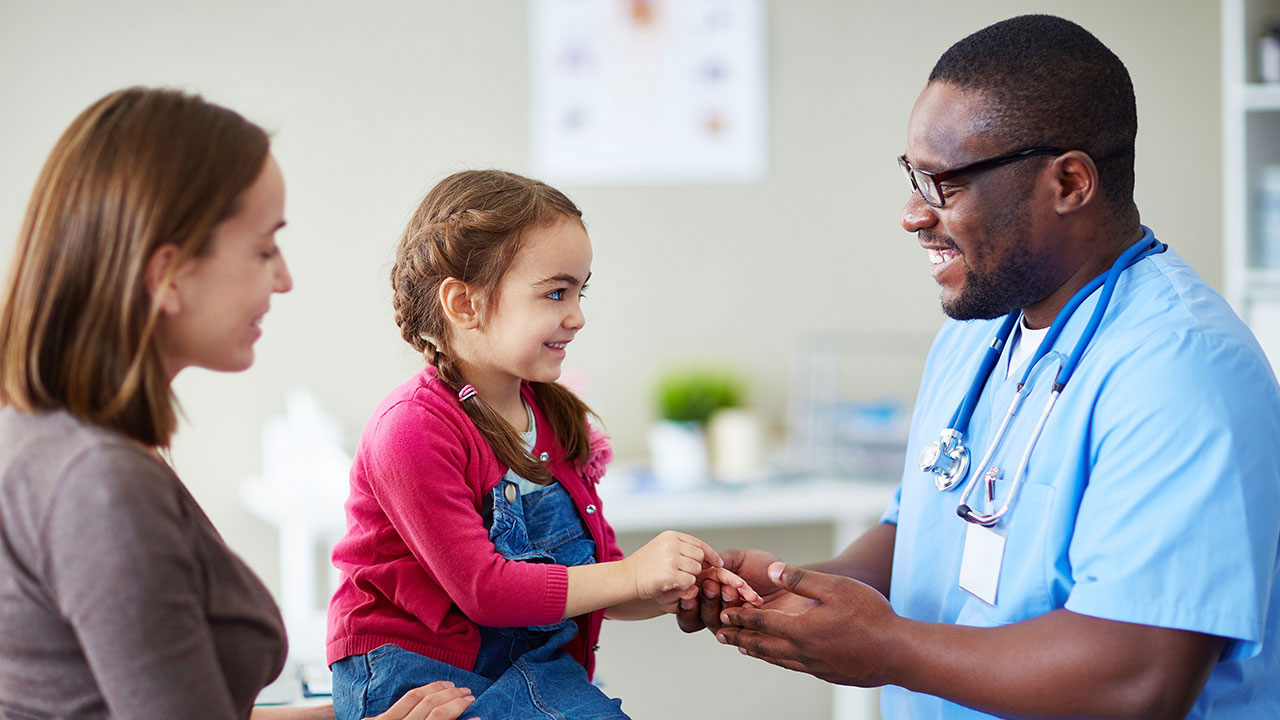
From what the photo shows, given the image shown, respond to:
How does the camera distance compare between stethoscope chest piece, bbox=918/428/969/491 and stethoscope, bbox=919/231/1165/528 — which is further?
stethoscope chest piece, bbox=918/428/969/491

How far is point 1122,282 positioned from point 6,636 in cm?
126

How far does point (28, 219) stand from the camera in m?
0.98

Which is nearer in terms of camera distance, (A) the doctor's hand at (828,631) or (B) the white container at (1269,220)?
(A) the doctor's hand at (828,631)

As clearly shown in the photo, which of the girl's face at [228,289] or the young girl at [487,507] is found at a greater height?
the girl's face at [228,289]

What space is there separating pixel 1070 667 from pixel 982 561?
223 millimetres

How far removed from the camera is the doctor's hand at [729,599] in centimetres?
150

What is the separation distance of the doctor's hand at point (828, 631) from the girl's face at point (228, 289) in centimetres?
71

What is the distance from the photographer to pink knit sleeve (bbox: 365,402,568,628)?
52.5 inches

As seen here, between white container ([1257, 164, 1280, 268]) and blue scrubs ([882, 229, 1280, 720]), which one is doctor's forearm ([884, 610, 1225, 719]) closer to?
blue scrubs ([882, 229, 1280, 720])

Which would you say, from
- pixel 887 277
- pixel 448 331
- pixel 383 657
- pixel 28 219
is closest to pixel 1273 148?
pixel 887 277

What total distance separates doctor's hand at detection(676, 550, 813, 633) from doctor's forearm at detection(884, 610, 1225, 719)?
0.85 ft

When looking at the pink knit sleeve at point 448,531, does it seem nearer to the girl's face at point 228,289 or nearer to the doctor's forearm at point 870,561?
the girl's face at point 228,289

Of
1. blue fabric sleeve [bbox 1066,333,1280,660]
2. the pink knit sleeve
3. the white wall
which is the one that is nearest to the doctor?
blue fabric sleeve [bbox 1066,333,1280,660]

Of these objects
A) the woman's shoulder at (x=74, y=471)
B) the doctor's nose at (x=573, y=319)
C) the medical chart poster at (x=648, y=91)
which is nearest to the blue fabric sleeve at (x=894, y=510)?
the doctor's nose at (x=573, y=319)
